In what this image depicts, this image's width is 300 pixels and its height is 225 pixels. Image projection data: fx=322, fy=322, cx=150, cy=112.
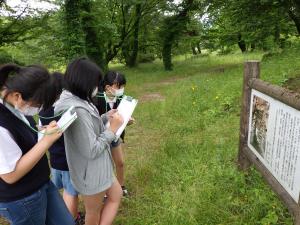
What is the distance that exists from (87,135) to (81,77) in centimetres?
42

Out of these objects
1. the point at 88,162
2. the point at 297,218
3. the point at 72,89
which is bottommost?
the point at 297,218

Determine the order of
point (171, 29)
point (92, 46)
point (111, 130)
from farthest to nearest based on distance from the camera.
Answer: point (171, 29)
point (92, 46)
point (111, 130)

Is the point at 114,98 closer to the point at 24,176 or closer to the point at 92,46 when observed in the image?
the point at 24,176

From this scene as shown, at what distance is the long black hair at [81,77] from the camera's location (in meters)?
2.34

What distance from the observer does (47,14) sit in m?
16.1

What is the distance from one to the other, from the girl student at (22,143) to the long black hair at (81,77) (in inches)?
12.1

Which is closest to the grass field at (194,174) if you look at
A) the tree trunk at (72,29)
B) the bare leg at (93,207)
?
the bare leg at (93,207)

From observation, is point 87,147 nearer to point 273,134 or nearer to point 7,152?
point 7,152

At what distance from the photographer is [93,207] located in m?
2.75

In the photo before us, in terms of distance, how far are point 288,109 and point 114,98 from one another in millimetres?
1853

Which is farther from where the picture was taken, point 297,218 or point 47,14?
point 47,14

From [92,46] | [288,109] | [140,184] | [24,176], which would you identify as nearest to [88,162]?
[24,176]

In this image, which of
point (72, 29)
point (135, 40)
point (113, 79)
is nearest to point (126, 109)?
point (113, 79)

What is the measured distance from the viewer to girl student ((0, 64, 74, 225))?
1901 mm
